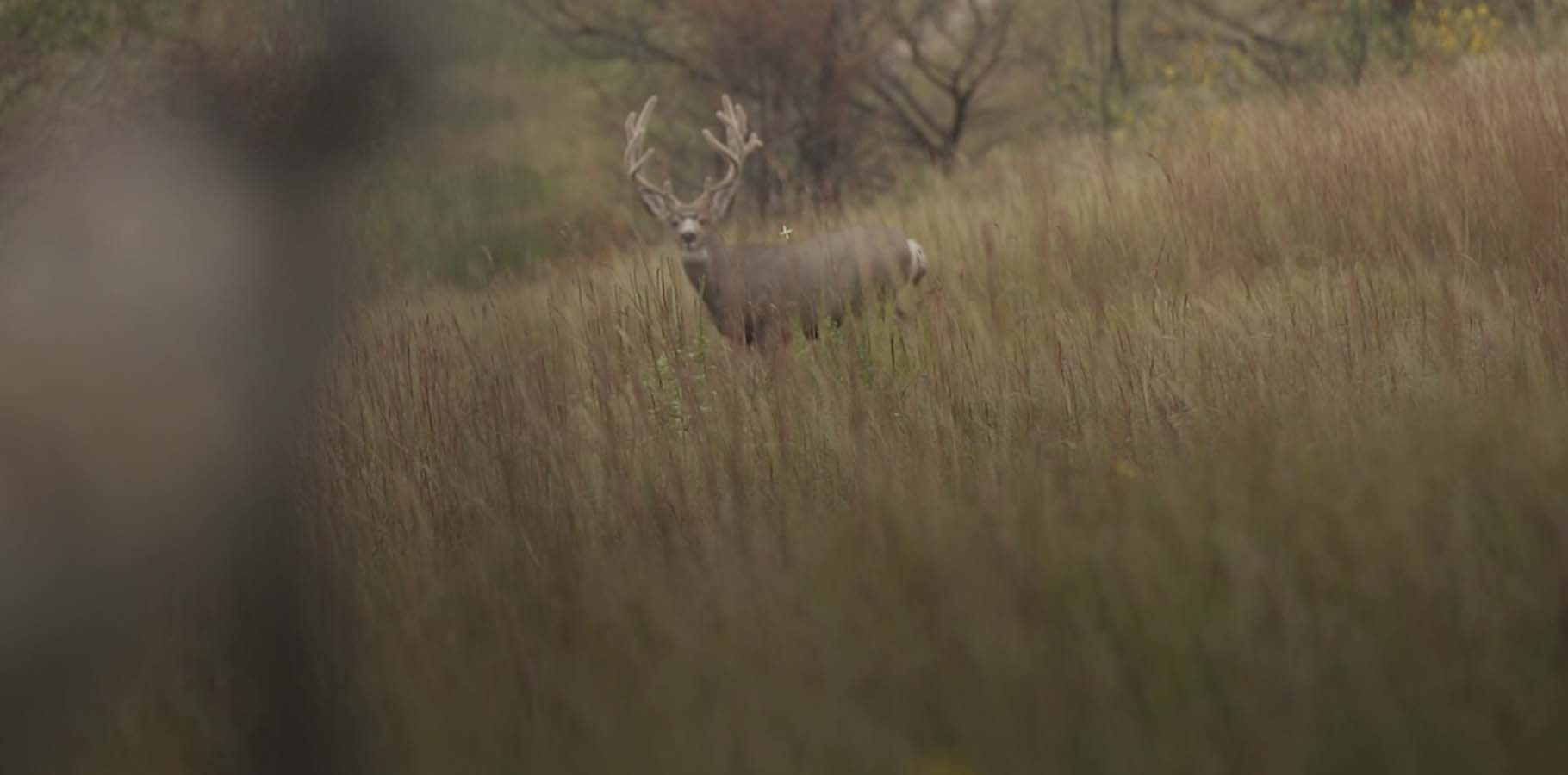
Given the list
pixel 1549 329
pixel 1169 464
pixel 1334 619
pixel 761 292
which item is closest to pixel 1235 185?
pixel 761 292

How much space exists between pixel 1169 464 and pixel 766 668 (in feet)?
3.51

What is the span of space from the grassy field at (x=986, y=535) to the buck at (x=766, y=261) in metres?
1.69

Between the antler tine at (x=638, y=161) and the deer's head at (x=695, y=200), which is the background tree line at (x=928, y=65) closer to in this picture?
the deer's head at (x=695, y=200)

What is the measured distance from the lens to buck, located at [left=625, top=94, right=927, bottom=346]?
684 cm

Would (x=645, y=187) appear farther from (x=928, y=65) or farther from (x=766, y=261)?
(x=928, y=65)

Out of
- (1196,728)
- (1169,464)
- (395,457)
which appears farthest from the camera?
(395,457)

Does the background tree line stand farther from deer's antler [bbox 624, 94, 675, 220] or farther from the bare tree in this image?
deer's antler [bbox 624, 94, 675, 220]

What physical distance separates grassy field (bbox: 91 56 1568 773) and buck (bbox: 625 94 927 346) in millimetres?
1690

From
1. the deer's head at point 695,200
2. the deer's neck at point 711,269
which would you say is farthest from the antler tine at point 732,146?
the deer's neck at point 711,269

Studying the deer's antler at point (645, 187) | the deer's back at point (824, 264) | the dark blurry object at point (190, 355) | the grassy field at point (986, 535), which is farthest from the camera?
the deer's antler at point (645, 187)

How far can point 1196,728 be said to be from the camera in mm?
2188

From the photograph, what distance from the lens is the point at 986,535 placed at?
2791mm

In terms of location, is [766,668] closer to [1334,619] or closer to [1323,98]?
[1334,619]

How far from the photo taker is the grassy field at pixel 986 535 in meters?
2.25
